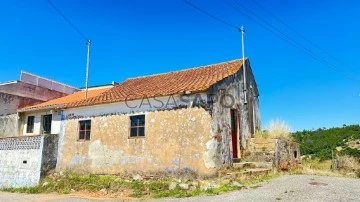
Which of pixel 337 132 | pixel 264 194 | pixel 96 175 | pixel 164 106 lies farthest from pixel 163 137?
pixel 337 132

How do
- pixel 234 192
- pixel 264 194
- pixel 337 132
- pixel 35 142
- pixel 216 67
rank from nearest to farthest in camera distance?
pixel 264 194 < pixel 234 192 < pixel 35 142 < pixel 216 67 < pixel 337 132

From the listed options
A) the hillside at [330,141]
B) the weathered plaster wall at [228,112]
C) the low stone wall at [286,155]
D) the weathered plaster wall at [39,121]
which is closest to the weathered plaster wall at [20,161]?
the weathered plaster wall at [39,121]

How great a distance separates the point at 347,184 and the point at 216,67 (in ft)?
29.0

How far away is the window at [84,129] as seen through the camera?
15.4 metres

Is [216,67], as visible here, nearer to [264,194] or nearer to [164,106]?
[164,106]

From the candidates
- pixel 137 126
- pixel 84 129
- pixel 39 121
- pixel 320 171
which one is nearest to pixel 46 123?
pixel 39 121

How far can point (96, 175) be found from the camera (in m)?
14.3

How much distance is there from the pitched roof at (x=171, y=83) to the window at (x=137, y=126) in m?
0.89

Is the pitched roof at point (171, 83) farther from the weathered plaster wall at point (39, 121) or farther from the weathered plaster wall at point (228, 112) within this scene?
the weathered plaster wall at point (39, 121)

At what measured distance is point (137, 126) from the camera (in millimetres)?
13883

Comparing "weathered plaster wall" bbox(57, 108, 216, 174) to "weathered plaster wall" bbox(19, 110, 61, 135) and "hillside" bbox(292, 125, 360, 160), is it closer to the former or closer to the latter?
"weathered plaster wall" bbox(19, 110, 61, 135)

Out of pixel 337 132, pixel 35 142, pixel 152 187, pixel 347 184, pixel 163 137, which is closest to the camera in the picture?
pixel 347 184

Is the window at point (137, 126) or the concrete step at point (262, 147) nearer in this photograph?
the window at point (137, 126)

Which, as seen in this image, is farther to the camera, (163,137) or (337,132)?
(337,132)
